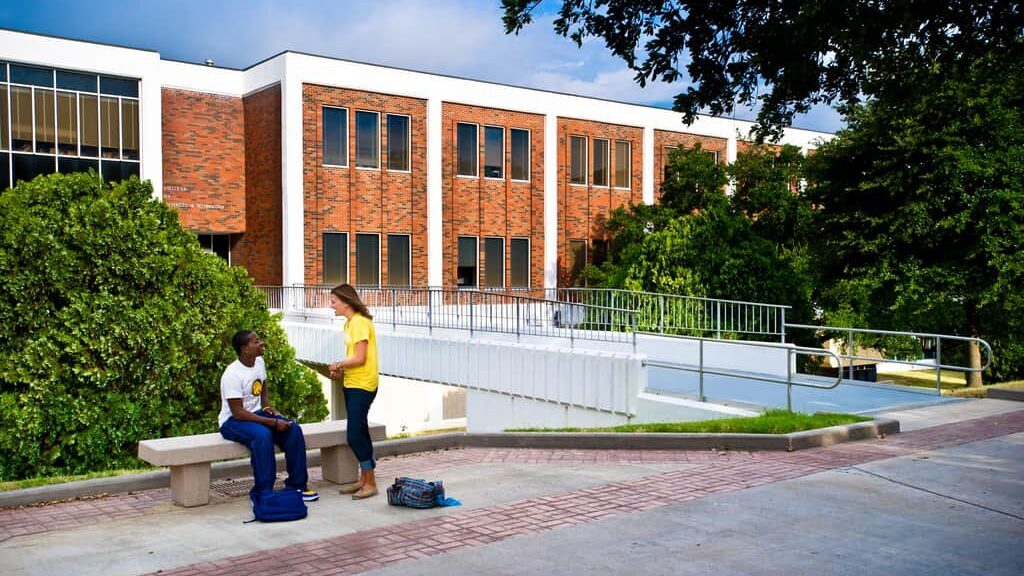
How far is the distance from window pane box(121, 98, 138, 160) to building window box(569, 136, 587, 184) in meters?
15.9

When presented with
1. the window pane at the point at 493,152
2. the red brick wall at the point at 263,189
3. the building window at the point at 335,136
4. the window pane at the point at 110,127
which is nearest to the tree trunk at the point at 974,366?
the window pane at the point at 493,152

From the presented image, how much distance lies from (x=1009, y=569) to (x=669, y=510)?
2487 mm

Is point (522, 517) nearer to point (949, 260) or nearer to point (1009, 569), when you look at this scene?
point (1009, 569)

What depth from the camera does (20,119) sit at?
28625mm

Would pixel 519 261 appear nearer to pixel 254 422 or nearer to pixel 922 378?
pixel 922 378

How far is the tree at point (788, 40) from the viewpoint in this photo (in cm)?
892

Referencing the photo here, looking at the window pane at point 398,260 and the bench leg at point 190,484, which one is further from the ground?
the window pane at point 398,260

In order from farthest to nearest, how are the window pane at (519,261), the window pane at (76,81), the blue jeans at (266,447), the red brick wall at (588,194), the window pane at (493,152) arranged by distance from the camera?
the red brick wall at (588,194), the window pane at (519,261), the window pane at (493,152), the window pane at (76,81), the blue jeans at (266,447)

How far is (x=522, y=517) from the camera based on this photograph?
7.45m

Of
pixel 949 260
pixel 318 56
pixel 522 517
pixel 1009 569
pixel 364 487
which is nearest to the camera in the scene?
pixel 1009 569

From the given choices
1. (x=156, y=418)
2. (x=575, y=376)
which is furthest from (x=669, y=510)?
(x=575, y=376)

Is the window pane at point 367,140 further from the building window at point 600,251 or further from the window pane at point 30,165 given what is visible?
the building window at point 600,251

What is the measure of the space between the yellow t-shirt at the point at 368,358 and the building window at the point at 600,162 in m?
31.1

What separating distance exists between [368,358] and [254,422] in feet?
3.51
